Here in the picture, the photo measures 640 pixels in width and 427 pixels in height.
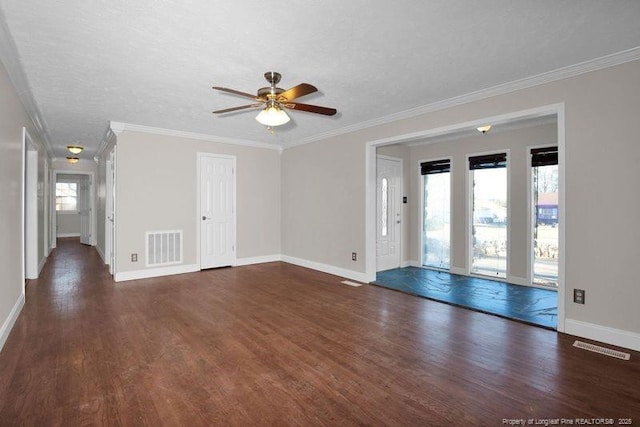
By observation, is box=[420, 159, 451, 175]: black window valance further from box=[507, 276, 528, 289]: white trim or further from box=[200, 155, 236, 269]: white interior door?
box=[200, 155, 236, 269]: white interior door

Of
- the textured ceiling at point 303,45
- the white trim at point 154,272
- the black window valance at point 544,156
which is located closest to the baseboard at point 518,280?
the black window valance at point 544,156

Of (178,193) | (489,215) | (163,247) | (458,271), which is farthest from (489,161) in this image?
(163,247)

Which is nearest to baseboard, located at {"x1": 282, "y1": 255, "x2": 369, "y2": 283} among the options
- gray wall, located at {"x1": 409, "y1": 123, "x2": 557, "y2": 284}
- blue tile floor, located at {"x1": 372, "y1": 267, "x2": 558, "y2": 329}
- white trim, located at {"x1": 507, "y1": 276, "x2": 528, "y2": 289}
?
blue tile floor, located at {"x1": 372, "y1": 267, "x2": 558, "y2": 329}

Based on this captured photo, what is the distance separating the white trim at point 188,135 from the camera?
508 centimetres

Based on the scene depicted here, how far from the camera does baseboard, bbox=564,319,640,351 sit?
2.78 metres

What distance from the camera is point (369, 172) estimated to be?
5.12 metres

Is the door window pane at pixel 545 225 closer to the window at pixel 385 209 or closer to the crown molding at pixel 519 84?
the crown molding at pixel 519 84

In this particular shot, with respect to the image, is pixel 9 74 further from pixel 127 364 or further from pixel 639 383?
pixel 639 383

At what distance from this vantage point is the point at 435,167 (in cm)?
622

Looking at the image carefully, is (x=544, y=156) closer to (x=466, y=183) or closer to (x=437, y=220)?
(x=466, y=183)

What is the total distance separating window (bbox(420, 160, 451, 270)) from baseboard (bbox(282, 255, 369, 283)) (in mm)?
1838

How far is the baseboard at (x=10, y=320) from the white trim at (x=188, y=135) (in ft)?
8.75

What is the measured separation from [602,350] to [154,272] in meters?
5.82

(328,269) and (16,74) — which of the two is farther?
(328,269)
